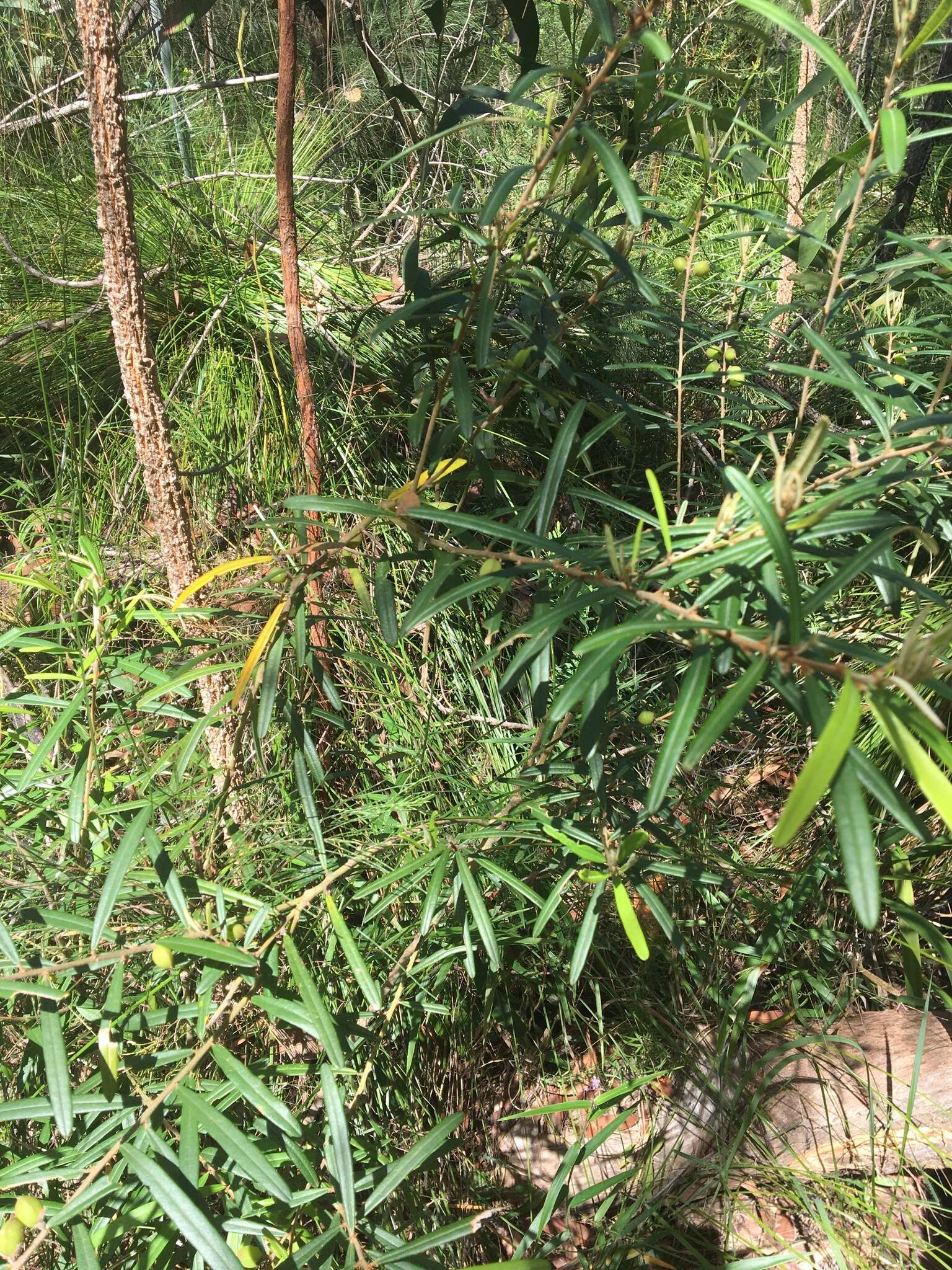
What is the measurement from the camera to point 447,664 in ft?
5.55

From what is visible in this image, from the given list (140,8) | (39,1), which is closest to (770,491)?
(140,8)

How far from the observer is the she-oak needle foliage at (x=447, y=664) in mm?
814

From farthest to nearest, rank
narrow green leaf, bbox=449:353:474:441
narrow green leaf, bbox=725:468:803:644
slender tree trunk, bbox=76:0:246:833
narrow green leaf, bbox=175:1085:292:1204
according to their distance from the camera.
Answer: slender tree trunk, bbox=76:0:246:833 < narrow green leaf, bbox=449:353:474:441 < narrow green leaf, bbox=175:1085:292:1204 < narrow green leaf, bbox=725:468:803:644

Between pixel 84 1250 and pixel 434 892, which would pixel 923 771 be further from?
pixel 84 1250

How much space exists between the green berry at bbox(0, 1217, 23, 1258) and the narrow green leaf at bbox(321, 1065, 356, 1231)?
0.25 metres

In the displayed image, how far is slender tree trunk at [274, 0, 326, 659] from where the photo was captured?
51.1 inches

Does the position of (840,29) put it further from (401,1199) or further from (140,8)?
(401,1199)

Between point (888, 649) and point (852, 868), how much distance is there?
44.1 inches

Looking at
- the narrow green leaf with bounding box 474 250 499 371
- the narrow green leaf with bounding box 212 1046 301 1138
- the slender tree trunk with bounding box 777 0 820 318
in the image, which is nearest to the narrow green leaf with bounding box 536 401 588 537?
the narrow green leaf with bounding box 474 250 499 371

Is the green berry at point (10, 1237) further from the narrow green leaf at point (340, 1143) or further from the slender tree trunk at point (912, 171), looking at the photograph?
the slender tree trunk at point (912, 171)

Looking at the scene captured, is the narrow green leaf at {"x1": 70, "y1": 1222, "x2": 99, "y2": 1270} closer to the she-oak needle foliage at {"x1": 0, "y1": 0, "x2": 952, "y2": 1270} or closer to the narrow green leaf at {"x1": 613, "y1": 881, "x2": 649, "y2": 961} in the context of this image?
the she-oak needle foliage at {"x1": 0, "y1": 0, "x2": 952, "y2": 1270}

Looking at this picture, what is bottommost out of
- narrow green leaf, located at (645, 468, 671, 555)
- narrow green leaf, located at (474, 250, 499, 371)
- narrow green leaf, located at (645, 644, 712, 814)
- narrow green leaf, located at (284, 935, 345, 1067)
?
narrow green leaf, located at (284, 935, 345, 1067)

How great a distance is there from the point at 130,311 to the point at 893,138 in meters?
0.99

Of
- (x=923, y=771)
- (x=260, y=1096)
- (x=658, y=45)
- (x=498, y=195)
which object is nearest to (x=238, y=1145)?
(x=260, y=1096)
